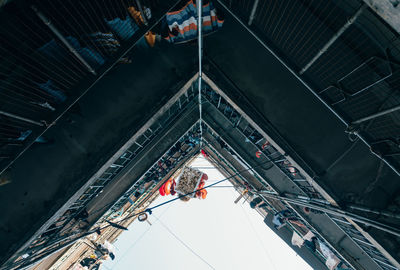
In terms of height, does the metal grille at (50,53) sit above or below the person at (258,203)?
above

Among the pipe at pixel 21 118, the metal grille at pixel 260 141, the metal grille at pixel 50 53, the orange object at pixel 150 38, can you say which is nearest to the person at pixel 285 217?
the metal grille at pixel 260 141

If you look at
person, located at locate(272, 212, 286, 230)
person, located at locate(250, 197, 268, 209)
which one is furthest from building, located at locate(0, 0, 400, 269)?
person, located at locate(250, 197, 268, 209)

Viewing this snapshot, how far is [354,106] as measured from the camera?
5.31 m

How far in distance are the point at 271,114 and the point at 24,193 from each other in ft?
32.1

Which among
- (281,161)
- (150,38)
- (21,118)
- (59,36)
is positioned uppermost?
(150,38)

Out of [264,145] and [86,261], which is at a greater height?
[86,261]

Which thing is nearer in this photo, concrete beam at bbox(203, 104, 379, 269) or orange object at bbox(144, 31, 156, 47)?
orange object at bbox(144, 31, 156, 47)

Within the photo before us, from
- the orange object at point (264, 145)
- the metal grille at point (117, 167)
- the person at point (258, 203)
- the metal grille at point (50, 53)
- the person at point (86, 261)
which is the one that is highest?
the metal grille at point (50, 53)

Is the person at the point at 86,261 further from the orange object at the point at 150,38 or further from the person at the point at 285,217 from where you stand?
the orange object at the point at 150,38

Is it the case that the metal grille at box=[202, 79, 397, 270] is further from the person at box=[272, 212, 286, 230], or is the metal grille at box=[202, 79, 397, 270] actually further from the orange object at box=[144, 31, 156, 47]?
the person at box=[272, 212, 286, 230]

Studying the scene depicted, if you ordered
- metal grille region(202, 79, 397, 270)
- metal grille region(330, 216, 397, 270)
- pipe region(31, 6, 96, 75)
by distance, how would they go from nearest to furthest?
pipe region(31, 6, 96, 75) < metal grille region(330, 216, 397, 270) < metal grille region(202, 79, 397, 270)

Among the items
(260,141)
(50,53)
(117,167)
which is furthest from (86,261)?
(50,53)

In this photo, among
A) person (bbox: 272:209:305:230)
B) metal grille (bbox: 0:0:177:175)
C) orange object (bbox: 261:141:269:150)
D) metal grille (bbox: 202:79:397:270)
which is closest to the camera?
metal grille (bbox: 0:0:177:175)

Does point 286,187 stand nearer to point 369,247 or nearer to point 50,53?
point 369,247
